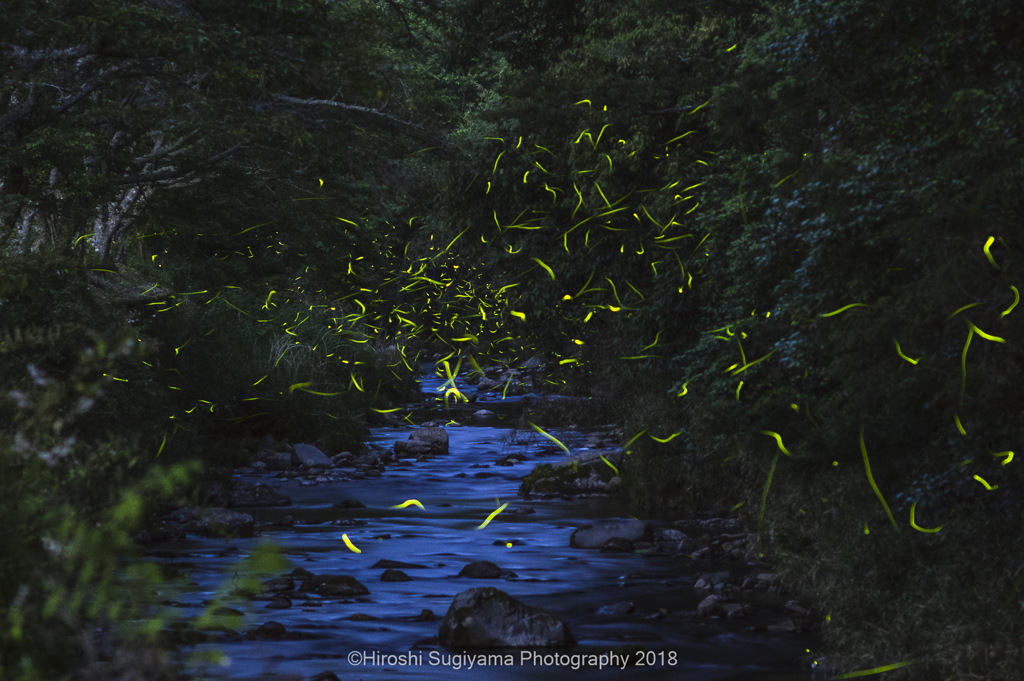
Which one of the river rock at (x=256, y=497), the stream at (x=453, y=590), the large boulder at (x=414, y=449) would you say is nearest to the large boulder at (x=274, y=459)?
the stream at (x=453, y=590)

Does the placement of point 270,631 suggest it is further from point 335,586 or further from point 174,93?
point 174,93

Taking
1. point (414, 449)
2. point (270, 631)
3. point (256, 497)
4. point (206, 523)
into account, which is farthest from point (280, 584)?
point (414, 449)

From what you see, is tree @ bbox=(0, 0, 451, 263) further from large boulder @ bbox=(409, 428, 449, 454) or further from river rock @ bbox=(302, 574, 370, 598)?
large boulder @ bbox=(409, 428, 449, 454)

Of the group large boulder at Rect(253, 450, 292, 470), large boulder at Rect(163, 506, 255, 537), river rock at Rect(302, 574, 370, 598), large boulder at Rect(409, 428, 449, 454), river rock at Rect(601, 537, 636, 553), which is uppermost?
large boulder at Rect(409, 428, 449, 454)

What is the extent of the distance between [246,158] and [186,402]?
4843 mm

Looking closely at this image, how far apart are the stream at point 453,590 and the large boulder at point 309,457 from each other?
33.6 inches

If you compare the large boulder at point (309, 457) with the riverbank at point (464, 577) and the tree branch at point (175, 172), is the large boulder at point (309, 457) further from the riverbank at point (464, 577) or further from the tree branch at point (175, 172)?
the tree branch at point (175, 172)

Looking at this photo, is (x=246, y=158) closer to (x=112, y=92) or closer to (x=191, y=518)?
(x=112, y=92)

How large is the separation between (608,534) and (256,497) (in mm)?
6586

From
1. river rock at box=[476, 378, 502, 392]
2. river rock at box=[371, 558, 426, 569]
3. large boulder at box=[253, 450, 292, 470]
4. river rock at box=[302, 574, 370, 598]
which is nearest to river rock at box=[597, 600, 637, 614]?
river rock at box=[302, 574, 370, 598]

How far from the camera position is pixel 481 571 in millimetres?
13992

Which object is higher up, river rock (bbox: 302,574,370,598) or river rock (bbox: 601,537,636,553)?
river rock (bbox: 601,537,636,553)

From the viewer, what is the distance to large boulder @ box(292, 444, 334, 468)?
73.8ft

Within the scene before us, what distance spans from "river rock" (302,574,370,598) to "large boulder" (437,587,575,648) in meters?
2.17
